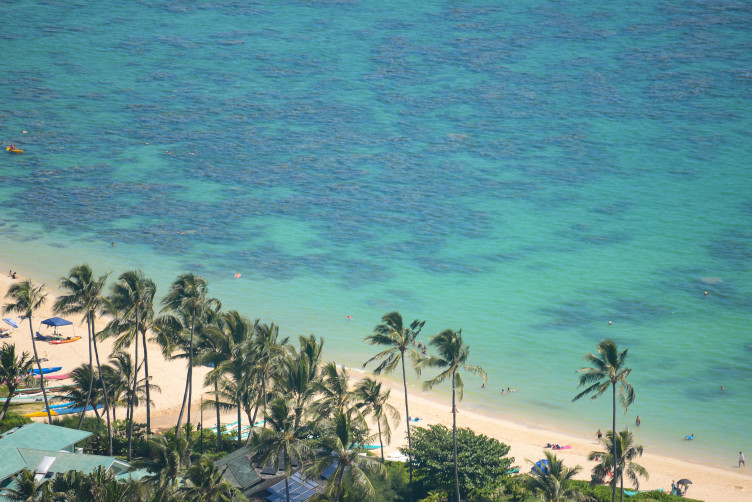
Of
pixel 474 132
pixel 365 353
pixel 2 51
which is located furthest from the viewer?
pixel 2 51

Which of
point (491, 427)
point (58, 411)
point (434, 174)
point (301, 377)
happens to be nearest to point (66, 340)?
point (58, 411)

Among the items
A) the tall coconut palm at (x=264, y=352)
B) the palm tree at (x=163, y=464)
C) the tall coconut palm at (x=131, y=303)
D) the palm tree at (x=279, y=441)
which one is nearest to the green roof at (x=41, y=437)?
the tall coconut palm at (x=131, y=303)

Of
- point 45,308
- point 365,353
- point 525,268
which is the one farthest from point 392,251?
point 45,308

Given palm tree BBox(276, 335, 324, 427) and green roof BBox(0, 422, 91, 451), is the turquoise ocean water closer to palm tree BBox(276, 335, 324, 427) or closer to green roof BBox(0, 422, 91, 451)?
palm tree BBox(276, 335, 324, 427)

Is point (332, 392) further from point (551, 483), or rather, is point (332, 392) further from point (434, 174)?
point (434, 174)

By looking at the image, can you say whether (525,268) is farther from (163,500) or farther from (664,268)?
(163,500)

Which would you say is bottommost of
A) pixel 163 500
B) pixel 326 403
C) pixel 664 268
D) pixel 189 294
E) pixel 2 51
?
pixel 163 500
